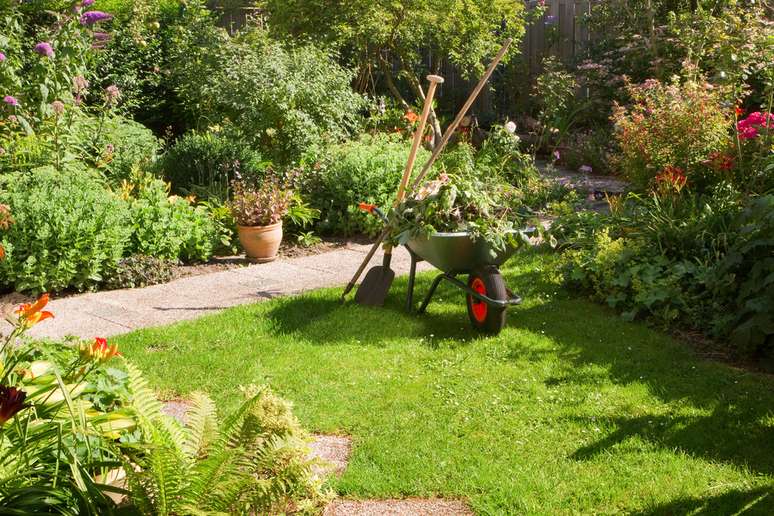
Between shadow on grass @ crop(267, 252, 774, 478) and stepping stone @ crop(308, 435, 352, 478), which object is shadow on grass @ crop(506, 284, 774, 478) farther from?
stepping stone @ crop(308, 435, 352, 478)

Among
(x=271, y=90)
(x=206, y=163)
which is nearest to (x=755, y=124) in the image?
(x=271, y=90)

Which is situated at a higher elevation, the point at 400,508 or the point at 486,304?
the point at 486,304

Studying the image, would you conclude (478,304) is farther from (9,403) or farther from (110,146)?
(110,146)

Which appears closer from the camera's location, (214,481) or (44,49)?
(214,481)

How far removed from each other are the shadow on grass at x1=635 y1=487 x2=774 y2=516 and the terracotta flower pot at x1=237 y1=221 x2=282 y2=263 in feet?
14.0

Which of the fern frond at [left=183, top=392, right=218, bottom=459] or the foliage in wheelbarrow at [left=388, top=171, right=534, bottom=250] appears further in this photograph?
the foliage in wheelbarrow at [left=388, top=171, right=534, bottom=250]

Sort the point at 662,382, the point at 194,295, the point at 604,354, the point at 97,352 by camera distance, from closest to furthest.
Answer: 1. the point at 97,352
2. the point at 662,382
3. the point at 604,354
4. the point at 194,295

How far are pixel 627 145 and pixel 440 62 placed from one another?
19.2ft

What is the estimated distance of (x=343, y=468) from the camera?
345cm

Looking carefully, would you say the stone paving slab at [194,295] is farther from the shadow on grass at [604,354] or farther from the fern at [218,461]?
the fern at [218,461]

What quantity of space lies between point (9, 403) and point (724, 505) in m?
2.51

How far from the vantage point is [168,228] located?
20.9ft

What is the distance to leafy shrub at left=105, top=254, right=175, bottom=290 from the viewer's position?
5.96 m

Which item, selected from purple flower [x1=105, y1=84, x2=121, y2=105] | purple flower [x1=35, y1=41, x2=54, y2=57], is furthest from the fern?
purple flower [x1=105, y1=84, x2=121, y2=105]
